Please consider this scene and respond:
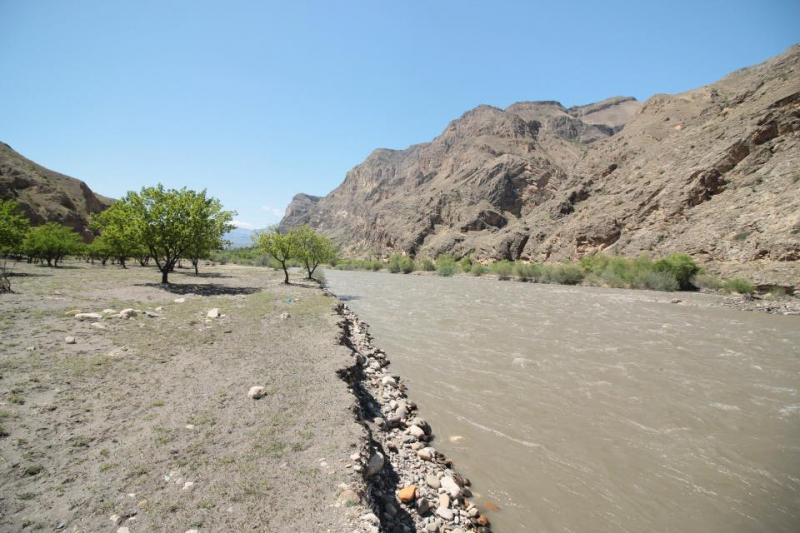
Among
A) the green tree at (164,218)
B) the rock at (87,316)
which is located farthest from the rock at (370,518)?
the green tree at (164,218)

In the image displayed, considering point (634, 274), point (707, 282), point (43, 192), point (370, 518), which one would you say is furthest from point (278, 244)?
point (43, 192)

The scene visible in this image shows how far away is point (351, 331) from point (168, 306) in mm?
9039

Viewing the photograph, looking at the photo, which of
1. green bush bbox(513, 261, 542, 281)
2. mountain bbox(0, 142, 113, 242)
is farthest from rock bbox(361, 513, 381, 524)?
mountain bbox(0, 142, 113, 242)

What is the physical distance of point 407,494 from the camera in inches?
209

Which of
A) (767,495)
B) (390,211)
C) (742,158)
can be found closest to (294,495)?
(767,495)

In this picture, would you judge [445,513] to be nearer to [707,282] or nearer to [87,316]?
[87,316]

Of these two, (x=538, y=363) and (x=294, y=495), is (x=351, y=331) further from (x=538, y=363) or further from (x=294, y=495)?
(x=294, y=495)

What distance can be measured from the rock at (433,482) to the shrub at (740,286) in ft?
152

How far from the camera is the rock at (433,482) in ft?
19.2

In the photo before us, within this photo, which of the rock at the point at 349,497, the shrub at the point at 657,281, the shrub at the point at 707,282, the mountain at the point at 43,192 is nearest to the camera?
the rock at the point at 349,497

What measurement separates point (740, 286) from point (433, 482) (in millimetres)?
46571

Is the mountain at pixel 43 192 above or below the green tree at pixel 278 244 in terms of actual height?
above

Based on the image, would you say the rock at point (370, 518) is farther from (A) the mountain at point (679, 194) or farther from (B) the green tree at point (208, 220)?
(A) the mountain at point (679, 194)

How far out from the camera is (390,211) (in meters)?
183
